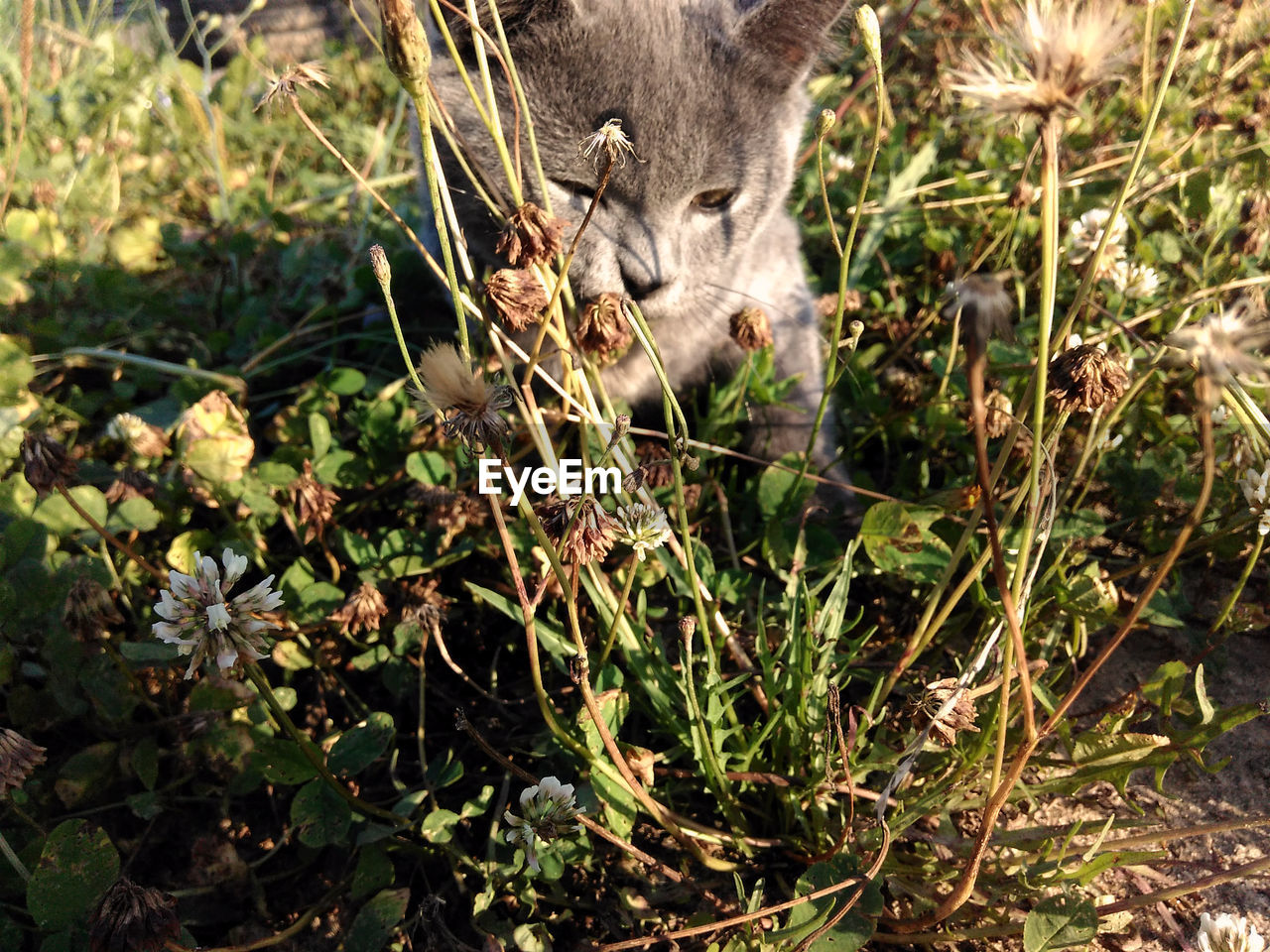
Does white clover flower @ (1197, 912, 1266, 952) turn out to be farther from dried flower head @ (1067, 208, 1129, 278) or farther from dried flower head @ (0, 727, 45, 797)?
dried flower head @ (0, 727, 45, 797)

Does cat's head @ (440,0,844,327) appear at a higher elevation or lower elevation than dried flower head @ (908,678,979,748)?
higher

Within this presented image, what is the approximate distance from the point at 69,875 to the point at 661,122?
4.04ft

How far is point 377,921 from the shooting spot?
0.96 m

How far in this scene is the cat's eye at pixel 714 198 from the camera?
54.1 inches

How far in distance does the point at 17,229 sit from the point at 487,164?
145 centimetres

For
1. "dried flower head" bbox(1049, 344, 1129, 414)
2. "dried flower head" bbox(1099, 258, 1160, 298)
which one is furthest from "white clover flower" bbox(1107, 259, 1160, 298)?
"dried flower head" bbox(1049, 344, 1129, 414)

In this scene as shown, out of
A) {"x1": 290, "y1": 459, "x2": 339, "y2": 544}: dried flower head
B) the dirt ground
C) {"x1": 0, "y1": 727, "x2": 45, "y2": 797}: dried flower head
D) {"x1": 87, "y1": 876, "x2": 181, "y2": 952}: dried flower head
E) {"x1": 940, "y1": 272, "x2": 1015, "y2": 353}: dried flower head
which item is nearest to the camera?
{"x1": 940, "y1": 272, "x2": 1015, "y2": 353}: dried flower head

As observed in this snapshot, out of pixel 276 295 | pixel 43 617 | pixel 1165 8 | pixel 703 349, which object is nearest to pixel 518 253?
pixel 703 349

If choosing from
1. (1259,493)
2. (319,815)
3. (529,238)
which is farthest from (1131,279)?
(319,815)

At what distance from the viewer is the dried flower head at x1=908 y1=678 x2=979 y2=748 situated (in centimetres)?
82

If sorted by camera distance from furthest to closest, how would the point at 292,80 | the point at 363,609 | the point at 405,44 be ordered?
the point at 363,609 < the point at 292,80 < the point at 405,44

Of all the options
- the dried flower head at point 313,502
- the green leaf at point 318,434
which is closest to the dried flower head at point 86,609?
the dried flower head at point 313,502

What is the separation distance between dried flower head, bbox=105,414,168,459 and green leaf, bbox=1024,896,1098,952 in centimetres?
139

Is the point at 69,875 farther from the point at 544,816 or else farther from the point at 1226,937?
the point at 1226,937
